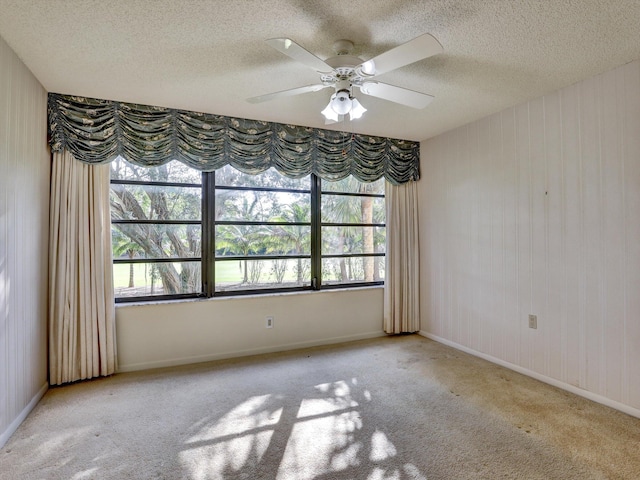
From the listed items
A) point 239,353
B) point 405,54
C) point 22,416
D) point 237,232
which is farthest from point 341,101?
point 22,416

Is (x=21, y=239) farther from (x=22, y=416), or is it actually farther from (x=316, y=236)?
(x=316, y=236)

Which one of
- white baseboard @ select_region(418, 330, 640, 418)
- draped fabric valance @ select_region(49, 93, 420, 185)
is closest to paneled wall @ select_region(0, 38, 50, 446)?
draped fabric valance @ select_region(49, 93, 420, 185)

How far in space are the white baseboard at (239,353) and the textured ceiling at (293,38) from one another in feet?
7.99

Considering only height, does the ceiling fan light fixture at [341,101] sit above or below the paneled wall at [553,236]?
above

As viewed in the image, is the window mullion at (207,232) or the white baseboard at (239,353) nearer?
the white baseboard at (239,353)

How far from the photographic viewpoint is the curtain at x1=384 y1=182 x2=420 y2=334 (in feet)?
13.8

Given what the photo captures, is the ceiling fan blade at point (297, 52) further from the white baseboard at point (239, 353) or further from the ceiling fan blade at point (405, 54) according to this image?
the white baseboard at point (239, 353)

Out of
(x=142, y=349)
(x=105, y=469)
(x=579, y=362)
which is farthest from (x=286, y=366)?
(x=579, y=362)

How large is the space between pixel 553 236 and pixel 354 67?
7.20 feet

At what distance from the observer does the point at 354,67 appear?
204 cm

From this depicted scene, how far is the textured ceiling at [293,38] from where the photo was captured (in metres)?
1.79

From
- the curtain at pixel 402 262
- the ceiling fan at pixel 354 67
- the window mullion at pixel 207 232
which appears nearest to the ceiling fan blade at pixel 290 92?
the ceiling fan at pixel 354 67

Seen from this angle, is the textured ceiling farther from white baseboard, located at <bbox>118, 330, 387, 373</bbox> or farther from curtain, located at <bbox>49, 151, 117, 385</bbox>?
white baseboard, located at <bbox>118, 330, 387, 373</bbox>

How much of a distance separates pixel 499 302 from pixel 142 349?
11.4 ft
